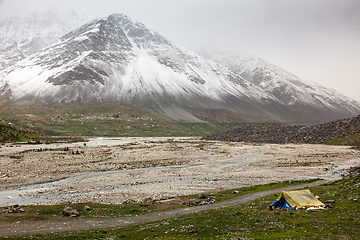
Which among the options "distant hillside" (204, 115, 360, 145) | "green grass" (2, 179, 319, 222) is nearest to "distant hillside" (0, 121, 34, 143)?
"green grass" (2, 179, 319, 222)

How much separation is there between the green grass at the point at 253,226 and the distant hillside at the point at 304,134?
77.7 meters

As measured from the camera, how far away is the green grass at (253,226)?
48.2 ft

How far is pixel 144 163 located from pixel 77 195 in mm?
26429

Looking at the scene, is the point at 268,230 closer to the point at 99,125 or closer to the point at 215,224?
the point at 215,224

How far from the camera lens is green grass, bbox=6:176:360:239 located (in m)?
14.7

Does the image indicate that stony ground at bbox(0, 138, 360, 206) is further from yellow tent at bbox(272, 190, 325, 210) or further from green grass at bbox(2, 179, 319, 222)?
yellow tent at bbox(272, 190, 325, 210)

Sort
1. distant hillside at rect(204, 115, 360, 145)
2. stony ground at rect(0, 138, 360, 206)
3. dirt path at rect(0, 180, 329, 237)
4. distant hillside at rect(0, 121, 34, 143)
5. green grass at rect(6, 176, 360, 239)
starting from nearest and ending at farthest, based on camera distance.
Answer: green grass at rect(6, 176, 360, 239)
dirt path at rect(0, 180, 329, 237)
stony ground at rect(0, 138, 360, 206)
distant hillside at rect(204, 115, 360, 145)
distant hillside at rect(0, 121, 34, 143)

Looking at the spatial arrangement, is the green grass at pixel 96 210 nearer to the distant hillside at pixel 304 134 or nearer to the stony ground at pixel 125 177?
the stony ground at pixel 125 177

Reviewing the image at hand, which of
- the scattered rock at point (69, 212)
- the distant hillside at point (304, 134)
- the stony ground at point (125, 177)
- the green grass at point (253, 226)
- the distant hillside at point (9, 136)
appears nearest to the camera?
the green grass at point (253, 226)

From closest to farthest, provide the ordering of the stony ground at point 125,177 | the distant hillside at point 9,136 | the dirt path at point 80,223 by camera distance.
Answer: the dirt path at point 80,223 → the stony ground at point 125,177 → the distant hillside at point 9,136

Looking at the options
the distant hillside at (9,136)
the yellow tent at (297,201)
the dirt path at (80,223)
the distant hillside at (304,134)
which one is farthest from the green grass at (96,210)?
the distant hillside at (9,136)

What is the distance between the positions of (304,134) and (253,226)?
101 metres

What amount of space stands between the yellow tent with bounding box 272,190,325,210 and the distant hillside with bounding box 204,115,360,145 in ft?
243

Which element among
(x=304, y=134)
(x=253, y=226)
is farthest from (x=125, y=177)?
(x=304, y=134)
